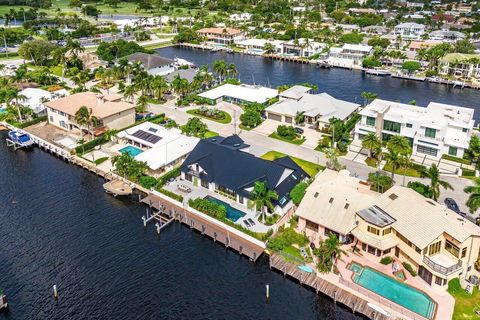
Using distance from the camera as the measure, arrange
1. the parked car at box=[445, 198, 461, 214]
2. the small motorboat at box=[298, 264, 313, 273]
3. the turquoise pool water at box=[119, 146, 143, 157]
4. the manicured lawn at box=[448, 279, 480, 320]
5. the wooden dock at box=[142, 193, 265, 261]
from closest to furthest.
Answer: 1. the manicured lawn at box=[448, 279, 480, 320]
2. the small motorboat at box=[298, 264, 313, 273]
3. the wooden dock at box=[142, 193, 265, 261]
4. the parked car at box=[445, 198, 461, 214]
5. the turquoise pool water at box=[119, 146, 143, 157]

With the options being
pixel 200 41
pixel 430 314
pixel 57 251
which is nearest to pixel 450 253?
pixel 430 314

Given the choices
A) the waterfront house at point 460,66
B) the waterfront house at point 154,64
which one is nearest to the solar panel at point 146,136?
the waterfront house at point 154,64

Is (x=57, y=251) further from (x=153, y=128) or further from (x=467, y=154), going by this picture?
(x=467, y=154)

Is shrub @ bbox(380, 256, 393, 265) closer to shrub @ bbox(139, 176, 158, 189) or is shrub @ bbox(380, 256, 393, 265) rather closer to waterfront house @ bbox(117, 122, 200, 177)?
shrub @ bbox(139, 176, 158, 189)

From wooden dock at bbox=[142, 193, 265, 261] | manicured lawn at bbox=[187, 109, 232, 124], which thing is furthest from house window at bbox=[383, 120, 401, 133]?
wooden dock at bbox=[142, 193, 265, 261]

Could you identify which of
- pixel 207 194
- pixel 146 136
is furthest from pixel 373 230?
pixel 146 136

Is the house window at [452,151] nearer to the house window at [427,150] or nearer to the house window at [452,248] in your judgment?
the house window at [427,150]
